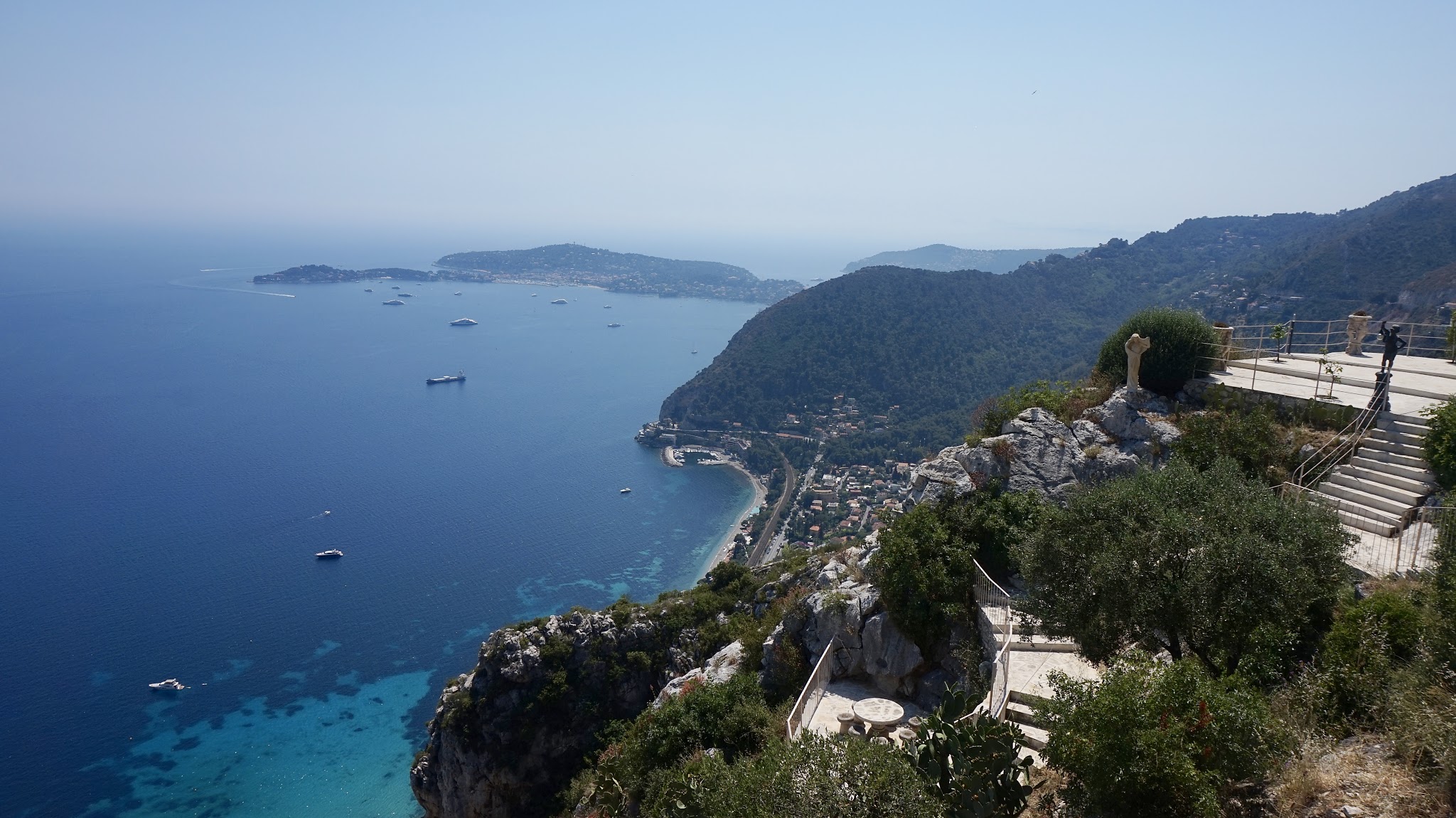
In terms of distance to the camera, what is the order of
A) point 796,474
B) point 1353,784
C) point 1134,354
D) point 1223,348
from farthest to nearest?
point 796,474
point 1223,348
point 1134,354
point 1353,784

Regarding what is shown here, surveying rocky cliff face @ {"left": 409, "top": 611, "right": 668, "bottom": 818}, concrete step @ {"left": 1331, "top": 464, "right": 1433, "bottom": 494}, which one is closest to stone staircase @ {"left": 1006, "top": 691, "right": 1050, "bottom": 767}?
concrete step @ {"left": 1331, "top": 464, "right": 1433, "bottom": 494}

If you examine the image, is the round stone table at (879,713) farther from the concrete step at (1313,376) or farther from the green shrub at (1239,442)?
the concrete step at (1313,376)

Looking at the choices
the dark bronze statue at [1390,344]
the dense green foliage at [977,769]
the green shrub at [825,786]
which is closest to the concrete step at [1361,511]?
the dark bronze statue at [1390,344]

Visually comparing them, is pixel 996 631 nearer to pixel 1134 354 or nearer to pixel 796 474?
pixel 1134 354

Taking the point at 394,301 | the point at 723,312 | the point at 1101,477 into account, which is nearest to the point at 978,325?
the point at 1101,477

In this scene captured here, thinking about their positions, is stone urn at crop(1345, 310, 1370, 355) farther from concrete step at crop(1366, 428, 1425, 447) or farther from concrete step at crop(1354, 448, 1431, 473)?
concrete step at crop(1354, 448, 1431, 473)

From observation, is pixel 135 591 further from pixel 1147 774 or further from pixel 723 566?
pixel 1147 774

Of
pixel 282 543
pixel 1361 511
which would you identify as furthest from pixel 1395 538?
pixel 282 543
